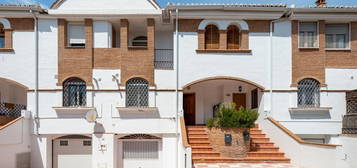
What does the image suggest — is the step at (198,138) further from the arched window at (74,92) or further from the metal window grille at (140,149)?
the arched window at (74,92)

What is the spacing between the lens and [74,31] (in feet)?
59.2

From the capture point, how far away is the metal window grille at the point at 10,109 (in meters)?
18.0

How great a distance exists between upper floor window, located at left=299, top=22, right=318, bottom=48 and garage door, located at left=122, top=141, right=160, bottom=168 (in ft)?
30.4

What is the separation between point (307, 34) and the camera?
1795 cm

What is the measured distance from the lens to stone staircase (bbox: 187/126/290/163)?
47.5 ft

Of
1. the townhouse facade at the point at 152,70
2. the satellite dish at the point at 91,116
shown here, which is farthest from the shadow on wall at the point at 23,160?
the satellite dish at the point at 91,116

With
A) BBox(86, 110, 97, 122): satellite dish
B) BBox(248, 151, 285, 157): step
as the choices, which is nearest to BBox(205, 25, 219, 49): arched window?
BBox(248, 151, 285, 157): step

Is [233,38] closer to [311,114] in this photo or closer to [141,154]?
[311,114]

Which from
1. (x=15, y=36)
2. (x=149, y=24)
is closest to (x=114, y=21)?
(x=149, y=24)

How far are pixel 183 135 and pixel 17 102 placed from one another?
11253 millimetres

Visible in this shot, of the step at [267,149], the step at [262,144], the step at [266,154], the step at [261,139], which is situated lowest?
the step at [266,154]

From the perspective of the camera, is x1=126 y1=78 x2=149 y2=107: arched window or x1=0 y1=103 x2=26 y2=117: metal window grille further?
x1=0 y1=103 x2=26 y2=117: metal window grille

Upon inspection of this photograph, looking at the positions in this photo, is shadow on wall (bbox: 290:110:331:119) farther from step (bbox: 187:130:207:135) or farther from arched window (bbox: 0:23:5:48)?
arched window (bbox: 0:23:5:48)

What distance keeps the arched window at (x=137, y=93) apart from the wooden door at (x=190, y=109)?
3.45 meters
